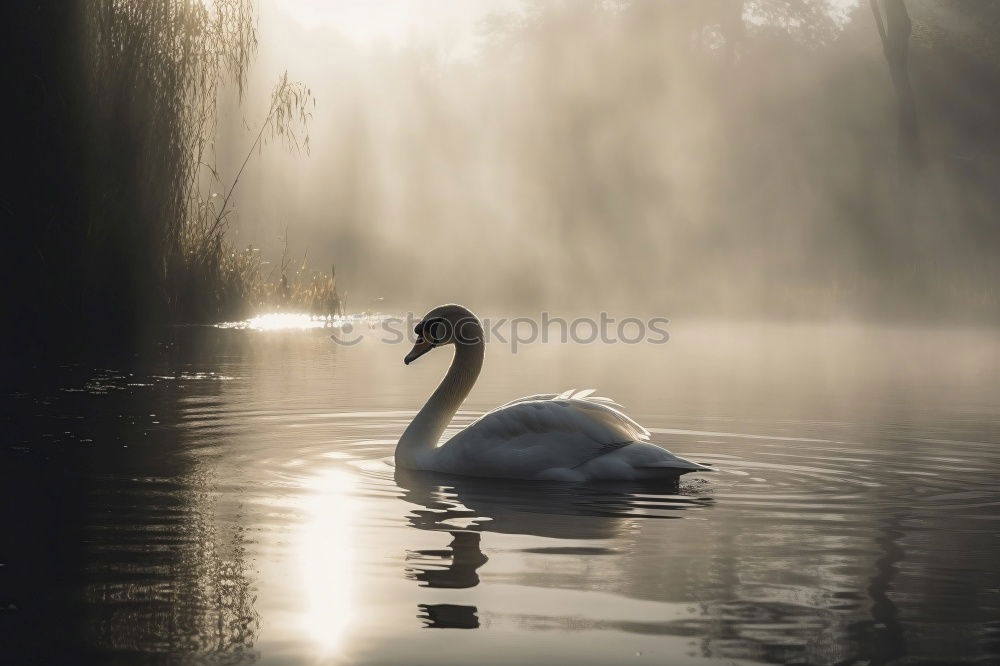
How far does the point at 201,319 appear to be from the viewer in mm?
19922

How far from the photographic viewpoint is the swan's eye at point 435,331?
354 inches

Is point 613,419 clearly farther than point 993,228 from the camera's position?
No

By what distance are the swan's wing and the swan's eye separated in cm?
118

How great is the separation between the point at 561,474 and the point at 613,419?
0.46 meters

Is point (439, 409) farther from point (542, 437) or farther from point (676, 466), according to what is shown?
point (676, 466)

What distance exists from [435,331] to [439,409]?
2.20 feet

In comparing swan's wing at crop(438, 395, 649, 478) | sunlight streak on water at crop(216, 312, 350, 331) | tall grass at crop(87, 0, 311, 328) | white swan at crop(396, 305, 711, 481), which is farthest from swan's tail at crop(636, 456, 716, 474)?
sunlight streak on water at crop(216, 312, 350, 331)

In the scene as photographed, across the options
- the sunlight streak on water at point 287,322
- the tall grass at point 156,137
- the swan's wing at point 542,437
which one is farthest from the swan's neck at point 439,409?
the sunlight streak on water at point 287,322

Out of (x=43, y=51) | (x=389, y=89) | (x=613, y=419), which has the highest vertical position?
(x=389, y=89)

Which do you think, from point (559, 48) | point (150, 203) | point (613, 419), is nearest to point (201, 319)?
point (150, 203)

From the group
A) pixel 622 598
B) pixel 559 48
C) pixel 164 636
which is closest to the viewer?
pixel 164 636

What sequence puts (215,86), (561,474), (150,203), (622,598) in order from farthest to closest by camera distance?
(215,86) → (150,203) → (561,474) → (622,598)

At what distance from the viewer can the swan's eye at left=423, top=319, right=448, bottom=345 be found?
9.00 meters

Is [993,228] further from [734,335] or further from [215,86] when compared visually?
[215,86]
